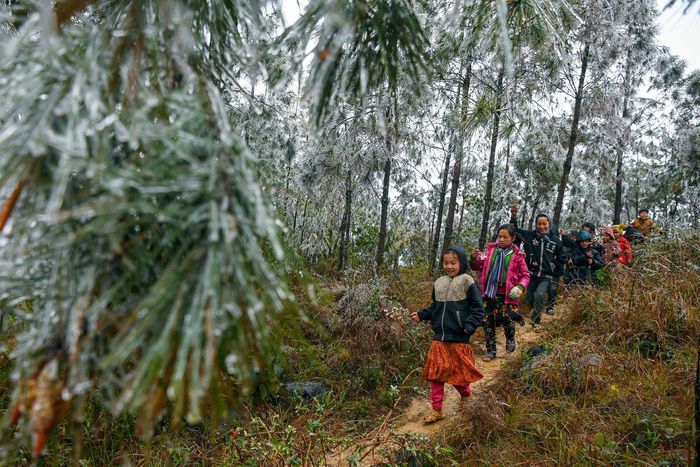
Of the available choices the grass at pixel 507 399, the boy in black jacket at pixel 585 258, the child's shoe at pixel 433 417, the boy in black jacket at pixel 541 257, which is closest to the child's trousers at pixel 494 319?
the grass at pixel 507 399

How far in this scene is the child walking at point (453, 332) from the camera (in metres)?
4.16

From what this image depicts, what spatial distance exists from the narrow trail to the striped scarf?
0.85 m

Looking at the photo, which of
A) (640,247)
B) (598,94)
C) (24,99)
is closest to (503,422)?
(24,99)

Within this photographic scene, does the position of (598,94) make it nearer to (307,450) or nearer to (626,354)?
(626,354)

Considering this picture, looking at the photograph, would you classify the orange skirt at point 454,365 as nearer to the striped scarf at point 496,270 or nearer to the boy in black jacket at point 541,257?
the striped scarf at point 496,270

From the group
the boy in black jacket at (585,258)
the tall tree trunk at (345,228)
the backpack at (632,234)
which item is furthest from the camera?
the tall tree trunk at (345,228)

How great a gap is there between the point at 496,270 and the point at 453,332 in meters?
1.64

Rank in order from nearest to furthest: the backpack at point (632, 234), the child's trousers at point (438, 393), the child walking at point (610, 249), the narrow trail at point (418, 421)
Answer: the narrow trail at point (418, 421)
the child's trousers at point (438, 393)
the child walking at point (610, 249)
the backpack at point (632, 234)

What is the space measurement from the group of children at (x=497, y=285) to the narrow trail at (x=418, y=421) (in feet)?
0.44

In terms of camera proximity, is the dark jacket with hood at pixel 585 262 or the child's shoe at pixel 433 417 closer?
the child's shoe at pixel 433 417

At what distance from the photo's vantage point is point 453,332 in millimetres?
4203

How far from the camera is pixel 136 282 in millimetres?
896

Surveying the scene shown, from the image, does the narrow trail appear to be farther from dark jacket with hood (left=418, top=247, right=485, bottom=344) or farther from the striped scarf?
the striped scarf

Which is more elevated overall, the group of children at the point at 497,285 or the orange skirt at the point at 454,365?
the group of children at the point at 497,285
